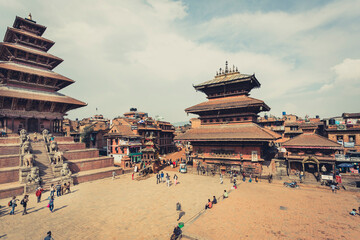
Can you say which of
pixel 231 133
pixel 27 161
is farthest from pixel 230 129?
pixel 27 161

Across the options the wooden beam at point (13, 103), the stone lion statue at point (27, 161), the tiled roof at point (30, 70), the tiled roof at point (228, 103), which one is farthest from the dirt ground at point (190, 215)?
the tiled roof at point (30, 70)

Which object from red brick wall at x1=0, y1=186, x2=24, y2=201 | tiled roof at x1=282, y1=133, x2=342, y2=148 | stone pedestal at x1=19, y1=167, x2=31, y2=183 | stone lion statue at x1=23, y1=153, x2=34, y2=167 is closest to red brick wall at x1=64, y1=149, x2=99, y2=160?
stone lion statue at x1=23, y1=153, x2=34, y2=167

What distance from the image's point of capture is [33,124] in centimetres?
3012

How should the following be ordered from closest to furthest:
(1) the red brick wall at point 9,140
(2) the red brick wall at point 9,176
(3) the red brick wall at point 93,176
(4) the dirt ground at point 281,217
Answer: (4) the dirt ground at point 281,217, (2) the red brick wall at point 9,176, (3) the red brick wall at point 93,176, (1) the red brick wall at point 9,140

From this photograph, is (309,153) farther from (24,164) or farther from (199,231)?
(24,164)

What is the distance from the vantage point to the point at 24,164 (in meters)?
20.7

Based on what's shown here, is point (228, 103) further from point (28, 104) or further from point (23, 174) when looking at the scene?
point (28, 104)

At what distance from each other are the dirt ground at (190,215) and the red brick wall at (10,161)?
5966 mm

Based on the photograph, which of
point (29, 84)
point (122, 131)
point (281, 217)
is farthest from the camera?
point (122, 131)

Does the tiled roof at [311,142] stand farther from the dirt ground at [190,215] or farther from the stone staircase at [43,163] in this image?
the stone staircase at [43,163]

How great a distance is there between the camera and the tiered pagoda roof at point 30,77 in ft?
90.0

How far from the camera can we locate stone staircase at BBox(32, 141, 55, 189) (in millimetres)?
20583

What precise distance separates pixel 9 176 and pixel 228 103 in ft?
99.9

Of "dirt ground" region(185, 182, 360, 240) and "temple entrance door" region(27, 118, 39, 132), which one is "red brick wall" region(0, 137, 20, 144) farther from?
"dirt ground" region(185, 182, 360, 240)
